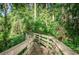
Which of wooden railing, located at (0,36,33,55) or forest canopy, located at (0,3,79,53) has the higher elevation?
forest canopy, located at (0,3,79,53)

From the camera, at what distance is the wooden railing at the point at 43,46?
1363 millimetres

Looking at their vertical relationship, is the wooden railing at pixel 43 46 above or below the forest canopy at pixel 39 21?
below

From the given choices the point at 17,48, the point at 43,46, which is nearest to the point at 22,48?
the point at 17,48

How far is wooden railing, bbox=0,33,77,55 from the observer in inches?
53.7

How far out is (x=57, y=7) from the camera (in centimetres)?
138

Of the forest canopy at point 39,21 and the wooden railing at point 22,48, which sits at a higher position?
the forest canopy at point 39,21

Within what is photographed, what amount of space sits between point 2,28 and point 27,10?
23 cm

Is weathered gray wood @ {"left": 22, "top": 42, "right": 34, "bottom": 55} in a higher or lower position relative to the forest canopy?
lower

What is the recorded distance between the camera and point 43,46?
1370mm

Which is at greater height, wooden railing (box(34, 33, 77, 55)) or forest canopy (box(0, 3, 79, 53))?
forest canopy (box(0, 3, 79, 53))

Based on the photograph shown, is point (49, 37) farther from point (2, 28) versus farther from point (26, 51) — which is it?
point (2, 28)

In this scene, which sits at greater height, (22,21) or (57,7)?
(57,7)

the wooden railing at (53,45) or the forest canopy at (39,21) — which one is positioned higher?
the forest canopy at (39,21)

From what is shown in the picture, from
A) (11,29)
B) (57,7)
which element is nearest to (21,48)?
(11,29)
